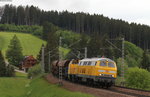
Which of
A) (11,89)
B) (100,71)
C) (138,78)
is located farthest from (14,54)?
(100,71)

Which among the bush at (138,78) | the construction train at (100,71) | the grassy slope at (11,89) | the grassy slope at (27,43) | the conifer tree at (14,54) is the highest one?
the grassy slope at (27,43)

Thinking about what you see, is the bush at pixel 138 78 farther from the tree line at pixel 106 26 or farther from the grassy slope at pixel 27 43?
the tree line at pixel 106 26

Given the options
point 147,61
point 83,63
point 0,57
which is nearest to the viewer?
point 83,63

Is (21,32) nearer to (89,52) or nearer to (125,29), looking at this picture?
(125,29)

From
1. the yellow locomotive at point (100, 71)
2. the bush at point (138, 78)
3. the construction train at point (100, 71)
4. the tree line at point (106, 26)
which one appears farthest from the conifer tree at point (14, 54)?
the yellow locomotive at point (100, 71)

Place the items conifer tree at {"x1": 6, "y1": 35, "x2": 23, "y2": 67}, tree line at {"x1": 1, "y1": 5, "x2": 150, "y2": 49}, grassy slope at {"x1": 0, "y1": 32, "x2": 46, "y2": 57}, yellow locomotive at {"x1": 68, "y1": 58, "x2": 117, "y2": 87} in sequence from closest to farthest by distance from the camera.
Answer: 1. yellow locomotive at {"x1": 68, "y1": 58, "x2": 117, "y2": 87}
2. conifer tree at {"x1": 6, "y1": 35, "x2": 23, "y2": 67}
3. grassy slope at {"x1": 0, "y1": 32, "x2": 46, "y2": 57}
4. tree line at {"x1": 1, "y1": 5, "x2": 150, "y2": 49}

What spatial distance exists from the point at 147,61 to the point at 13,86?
67.0 meters

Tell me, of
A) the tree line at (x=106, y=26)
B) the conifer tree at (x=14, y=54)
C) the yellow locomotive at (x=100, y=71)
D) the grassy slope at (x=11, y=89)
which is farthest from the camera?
the tree line at (x=106, y=26)

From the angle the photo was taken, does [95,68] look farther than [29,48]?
No

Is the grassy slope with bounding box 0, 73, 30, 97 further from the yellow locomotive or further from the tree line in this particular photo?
the tree line

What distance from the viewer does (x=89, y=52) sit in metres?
109

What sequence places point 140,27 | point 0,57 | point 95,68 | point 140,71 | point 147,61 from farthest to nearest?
point 140,27 < point 147,61 < point 0,57 < point 140,71 < point 95,68

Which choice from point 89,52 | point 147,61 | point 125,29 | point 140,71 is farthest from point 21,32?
point 140,71

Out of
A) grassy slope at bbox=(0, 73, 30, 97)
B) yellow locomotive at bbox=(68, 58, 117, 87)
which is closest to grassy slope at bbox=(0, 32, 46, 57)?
grassy slope at bbox=(0, 73, 30, 97)
